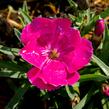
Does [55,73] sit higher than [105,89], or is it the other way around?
[55,73]

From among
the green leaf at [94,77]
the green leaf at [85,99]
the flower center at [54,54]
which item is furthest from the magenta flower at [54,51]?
the green leaf at [85,99]

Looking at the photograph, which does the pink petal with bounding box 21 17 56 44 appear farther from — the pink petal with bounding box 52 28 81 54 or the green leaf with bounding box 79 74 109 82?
the green leaf with bounding box 79 74 109 82

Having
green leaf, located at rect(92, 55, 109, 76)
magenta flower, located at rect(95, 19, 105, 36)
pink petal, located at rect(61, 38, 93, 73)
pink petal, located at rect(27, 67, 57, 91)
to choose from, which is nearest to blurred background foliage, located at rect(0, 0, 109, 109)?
green leaf, located at rect(92, 55, 109, 76)

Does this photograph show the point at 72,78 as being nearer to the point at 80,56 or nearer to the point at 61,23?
the point at 80,56

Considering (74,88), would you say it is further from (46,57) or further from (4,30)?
(4,30)

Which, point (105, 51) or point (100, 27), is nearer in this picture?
point (100, 27)

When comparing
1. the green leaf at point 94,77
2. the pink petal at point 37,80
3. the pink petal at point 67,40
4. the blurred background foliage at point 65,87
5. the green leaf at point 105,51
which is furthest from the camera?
the green leaf at point 105,51

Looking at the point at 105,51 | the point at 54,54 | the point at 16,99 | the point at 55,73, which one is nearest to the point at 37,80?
the point at 55,73

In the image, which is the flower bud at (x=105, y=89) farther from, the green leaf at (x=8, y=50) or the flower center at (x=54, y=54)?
the green leaf at (x=8, y=50)
